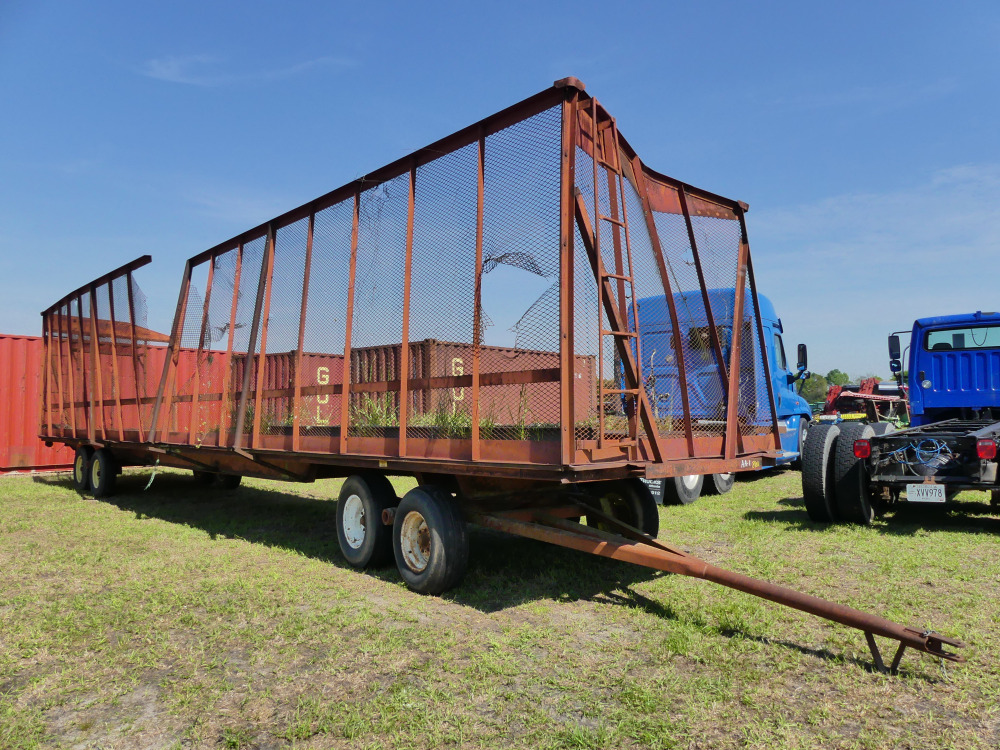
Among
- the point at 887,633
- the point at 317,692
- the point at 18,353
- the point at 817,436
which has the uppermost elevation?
the point at 18,353

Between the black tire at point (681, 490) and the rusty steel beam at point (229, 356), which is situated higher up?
the rusty steel beam at point (229, 356)

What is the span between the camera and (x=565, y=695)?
3160 millimetres

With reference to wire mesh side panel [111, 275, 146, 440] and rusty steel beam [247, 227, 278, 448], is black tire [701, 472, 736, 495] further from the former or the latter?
wire mesh side panel [111, 275, 146, 440]

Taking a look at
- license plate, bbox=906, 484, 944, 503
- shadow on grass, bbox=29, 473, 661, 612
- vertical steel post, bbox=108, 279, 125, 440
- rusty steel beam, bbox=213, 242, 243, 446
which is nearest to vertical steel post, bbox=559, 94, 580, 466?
shadow on grass, bbox=29, 473, 661, 612

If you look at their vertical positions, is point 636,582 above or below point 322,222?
below

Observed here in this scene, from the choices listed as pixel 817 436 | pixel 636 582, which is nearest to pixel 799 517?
pixel 817 436

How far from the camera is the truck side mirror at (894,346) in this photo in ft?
28.8

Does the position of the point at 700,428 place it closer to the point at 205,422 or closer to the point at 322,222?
the point at 322,222

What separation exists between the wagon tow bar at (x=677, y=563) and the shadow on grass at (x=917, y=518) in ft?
9.84

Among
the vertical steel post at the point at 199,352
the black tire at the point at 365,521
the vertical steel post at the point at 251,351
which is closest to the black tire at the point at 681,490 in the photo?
the black tire at the point at 365,521

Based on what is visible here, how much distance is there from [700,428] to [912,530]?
3.11m

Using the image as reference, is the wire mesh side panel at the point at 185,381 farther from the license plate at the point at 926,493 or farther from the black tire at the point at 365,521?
the license plate at the point at 926,493

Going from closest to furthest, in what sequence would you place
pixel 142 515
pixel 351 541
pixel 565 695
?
pixel 565 695 < pixel 351 541 < pixel 142 515

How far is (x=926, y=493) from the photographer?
6277 mm
